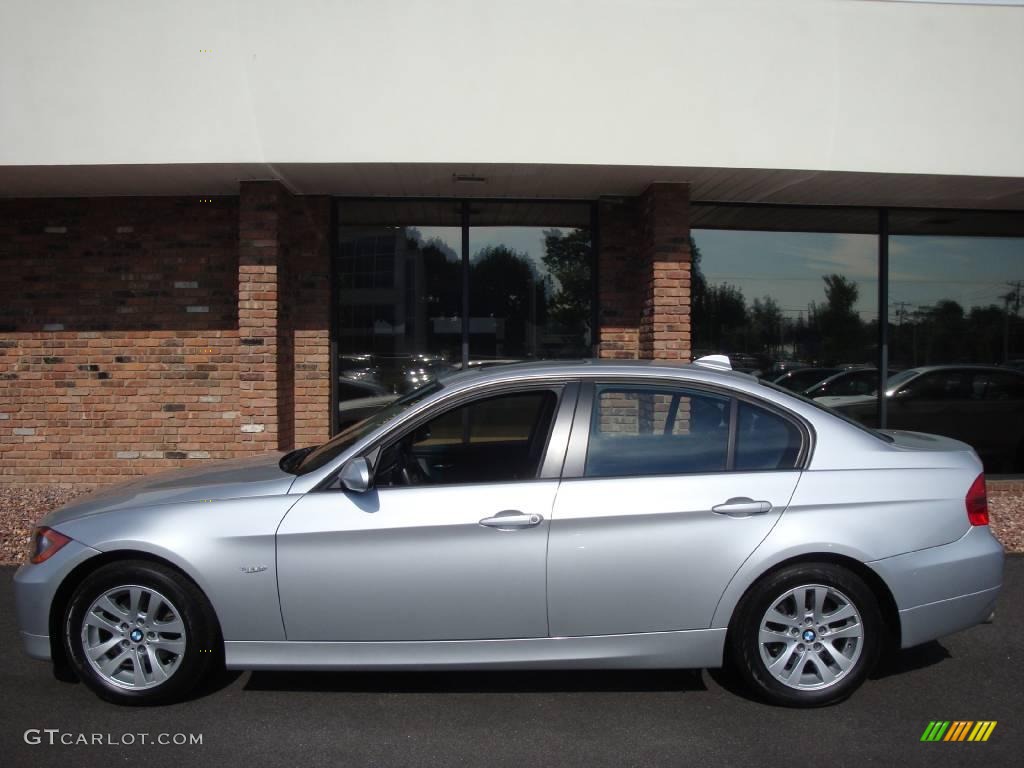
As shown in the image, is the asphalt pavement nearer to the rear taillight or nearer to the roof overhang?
the rear taillight

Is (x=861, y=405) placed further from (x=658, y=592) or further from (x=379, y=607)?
(x=379, y=607)

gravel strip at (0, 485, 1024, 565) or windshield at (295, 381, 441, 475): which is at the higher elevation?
windshield at (295, 381, 441, 475)

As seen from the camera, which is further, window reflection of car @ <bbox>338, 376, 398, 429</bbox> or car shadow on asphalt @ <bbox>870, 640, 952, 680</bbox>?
window reflection of car @ <bbox>338, 376, 398, 429</bbox>

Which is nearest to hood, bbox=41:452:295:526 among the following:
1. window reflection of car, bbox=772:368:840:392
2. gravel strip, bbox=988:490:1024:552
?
gravel strip, bbox=988:490:1024:552

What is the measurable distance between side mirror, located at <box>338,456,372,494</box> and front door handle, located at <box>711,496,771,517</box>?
158 cm

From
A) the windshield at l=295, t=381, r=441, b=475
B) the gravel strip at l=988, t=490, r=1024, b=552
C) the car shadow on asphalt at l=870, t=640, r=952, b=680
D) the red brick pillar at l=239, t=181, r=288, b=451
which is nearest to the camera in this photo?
the windshield at l=295, t=381, r=441, b=475

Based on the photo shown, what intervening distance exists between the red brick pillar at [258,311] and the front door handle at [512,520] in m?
4.84

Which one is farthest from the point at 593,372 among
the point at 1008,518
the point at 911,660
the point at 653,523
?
the point at 1008,518

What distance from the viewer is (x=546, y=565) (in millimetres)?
→ 3770

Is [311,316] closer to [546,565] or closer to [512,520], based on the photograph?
[512,520]

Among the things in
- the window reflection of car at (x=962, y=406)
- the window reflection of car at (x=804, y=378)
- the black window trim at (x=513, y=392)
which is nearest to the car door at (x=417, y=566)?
the black window trim at (x=513, y=392)

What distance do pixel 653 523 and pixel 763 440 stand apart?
28.6 inches

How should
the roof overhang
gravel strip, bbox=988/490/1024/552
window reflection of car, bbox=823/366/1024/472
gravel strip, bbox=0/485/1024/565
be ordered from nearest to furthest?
1. gravel strip, bbox=0/485/1024/565
2. gravel strip, bbox=988/490/1024/552
3. the roof overhang
4. window reflection of car, bbox=823/366/1024/472

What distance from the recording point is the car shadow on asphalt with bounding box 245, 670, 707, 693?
13.6ft
